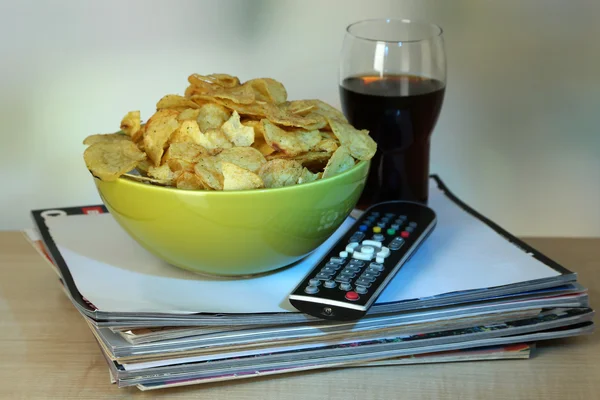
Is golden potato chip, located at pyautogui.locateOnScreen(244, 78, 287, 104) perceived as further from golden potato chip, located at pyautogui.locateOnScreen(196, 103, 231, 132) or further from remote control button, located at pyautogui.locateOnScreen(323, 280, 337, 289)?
remote control button, located at pyautogui.locateOnScreen(323, 280, 337, 289)

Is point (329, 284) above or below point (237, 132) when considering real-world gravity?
below

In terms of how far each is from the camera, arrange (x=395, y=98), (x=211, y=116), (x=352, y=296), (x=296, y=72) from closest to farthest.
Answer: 1. (x=352, y=296)
2. (x=211, y=116)
3. (x=395, y=98)
4. (x=296, y=72)

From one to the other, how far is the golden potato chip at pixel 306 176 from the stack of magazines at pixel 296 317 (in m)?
0.10

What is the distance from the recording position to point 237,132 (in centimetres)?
72

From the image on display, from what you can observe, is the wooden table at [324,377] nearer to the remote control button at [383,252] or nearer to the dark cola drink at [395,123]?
the remote control button at [383,252]

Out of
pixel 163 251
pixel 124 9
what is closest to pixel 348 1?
pixel 124 9

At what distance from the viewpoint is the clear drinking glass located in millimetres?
872

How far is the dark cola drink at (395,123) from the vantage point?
876mm

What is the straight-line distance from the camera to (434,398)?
0.62m

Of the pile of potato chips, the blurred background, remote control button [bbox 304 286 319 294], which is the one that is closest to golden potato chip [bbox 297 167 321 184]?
the pile of potato chips

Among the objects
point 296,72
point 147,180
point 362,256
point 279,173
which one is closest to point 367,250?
point 362,256

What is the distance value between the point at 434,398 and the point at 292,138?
0.88 ft

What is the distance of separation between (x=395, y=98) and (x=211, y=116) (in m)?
0.24

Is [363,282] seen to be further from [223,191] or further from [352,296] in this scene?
[223,191]
